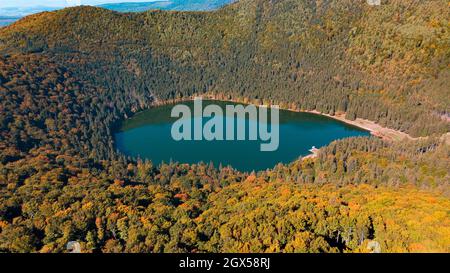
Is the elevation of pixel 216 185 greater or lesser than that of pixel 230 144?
lesser

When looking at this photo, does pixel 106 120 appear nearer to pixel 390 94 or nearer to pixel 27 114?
pixel 27 114

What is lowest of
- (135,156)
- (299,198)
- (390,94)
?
(135,156)

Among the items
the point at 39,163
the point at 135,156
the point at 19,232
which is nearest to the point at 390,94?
the point at 135,156

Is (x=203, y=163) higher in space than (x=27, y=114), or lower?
lower

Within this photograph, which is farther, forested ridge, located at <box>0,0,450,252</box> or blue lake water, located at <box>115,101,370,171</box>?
blue lake water, located at <box>115,101,370,171</box>

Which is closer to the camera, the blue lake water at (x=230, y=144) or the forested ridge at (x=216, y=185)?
Answer: the forested ridge at (x=216, y=185)

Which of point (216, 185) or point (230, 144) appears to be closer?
point (216, 185)

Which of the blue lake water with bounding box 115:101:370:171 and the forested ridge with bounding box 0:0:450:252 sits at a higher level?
the forested ridge with bounding box 0:0:450:252

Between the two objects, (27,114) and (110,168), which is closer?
(110,168)

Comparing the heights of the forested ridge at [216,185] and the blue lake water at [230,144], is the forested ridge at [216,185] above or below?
above
